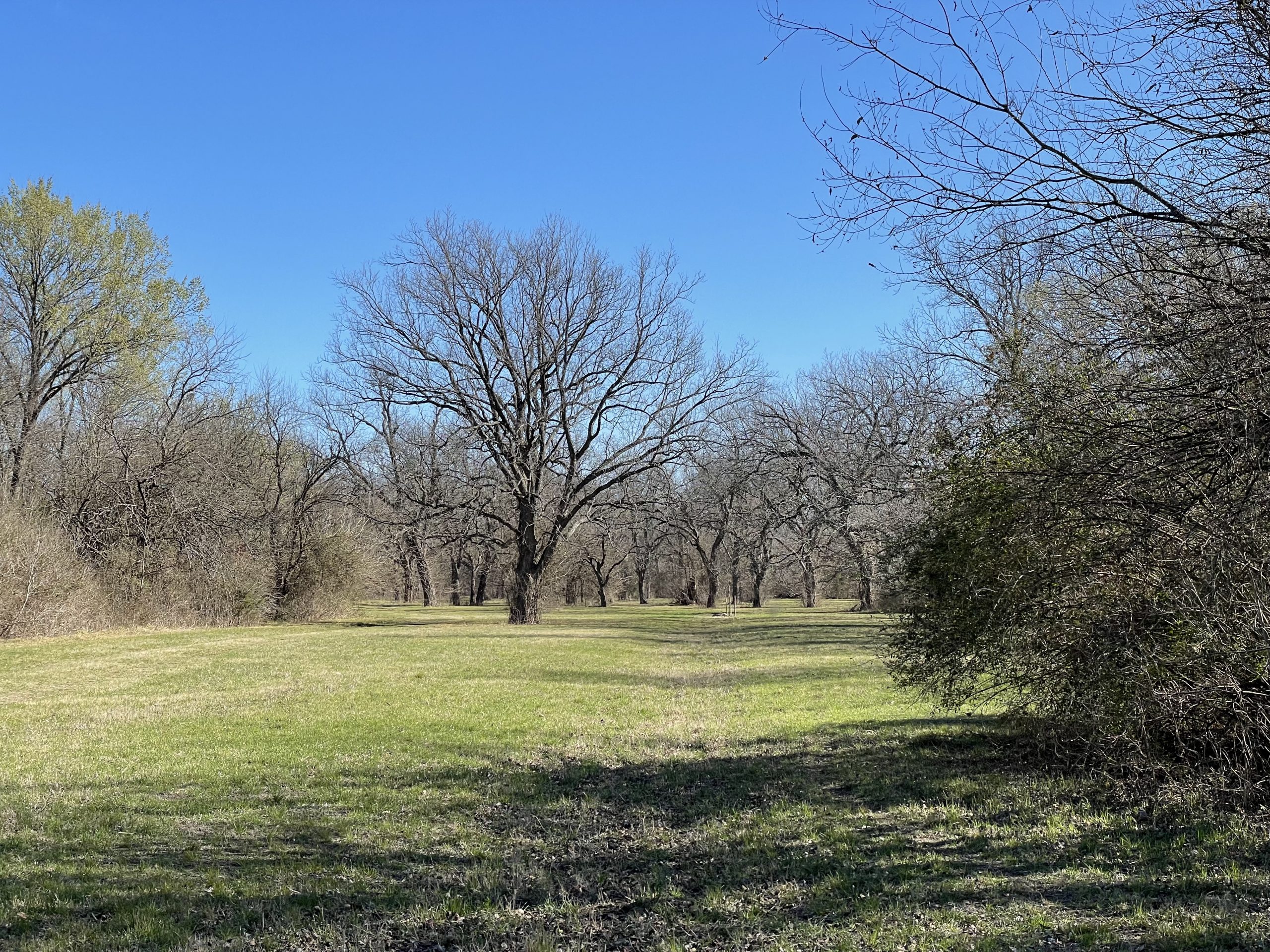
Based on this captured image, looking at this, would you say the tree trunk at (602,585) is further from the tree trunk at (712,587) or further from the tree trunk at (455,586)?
the tree trunk at (455,586)

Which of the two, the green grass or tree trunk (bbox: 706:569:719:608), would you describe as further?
tree trunk (bbox: 706:569:719:608)

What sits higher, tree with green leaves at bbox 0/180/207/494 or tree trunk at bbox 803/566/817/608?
tree with green leaves at bbox 0/180/207/494

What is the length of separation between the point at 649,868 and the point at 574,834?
108 cm

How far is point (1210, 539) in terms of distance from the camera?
185 inches

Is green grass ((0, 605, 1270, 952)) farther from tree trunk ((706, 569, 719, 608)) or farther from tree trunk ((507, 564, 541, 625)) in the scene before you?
tree trunk ((706, 569, 719, 608))

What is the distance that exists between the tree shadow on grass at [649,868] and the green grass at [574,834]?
0.08ft

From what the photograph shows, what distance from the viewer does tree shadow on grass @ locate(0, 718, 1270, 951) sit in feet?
14.5

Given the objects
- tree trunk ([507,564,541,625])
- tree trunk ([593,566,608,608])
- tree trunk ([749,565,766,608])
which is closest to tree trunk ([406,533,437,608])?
tree trunk ([593,566,608,608])

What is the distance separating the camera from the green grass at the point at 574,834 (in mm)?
4480

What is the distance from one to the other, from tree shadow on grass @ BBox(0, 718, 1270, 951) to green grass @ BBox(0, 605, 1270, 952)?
23 mm

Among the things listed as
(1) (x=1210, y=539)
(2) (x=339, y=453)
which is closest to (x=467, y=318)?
(2) (x=339, y=453)

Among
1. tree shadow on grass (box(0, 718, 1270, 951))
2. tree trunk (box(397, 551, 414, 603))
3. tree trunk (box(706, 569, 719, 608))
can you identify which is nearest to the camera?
tree shadow on grass (box(0, 718, 1270, 951))

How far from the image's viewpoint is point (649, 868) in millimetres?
5664

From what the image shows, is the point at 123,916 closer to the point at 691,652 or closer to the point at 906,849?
the point at 906,849
